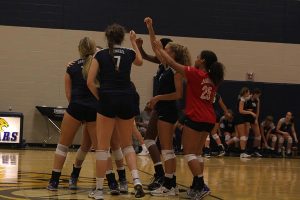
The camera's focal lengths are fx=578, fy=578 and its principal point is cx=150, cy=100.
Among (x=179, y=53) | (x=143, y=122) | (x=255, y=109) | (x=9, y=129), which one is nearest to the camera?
(x=179, y=53)

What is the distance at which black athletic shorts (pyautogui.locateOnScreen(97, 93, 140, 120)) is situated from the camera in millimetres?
6301

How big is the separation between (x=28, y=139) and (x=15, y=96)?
131cm

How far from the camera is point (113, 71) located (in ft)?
20.9

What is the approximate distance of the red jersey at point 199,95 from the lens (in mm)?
6723

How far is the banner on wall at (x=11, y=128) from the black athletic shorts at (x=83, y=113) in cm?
922

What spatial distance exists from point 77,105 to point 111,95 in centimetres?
73

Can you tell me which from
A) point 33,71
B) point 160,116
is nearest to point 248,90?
point 33,71

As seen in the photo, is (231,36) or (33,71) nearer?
(33,71)

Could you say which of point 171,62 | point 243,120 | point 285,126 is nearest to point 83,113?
point 171,62

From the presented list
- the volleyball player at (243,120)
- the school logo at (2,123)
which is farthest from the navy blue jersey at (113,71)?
the volleyball player at (243,120)

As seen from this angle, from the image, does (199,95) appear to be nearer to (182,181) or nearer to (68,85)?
(68,85)

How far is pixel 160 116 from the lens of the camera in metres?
7.17

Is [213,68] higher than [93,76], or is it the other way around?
[213,68]

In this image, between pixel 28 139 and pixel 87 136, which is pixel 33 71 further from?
pixel 87 136
